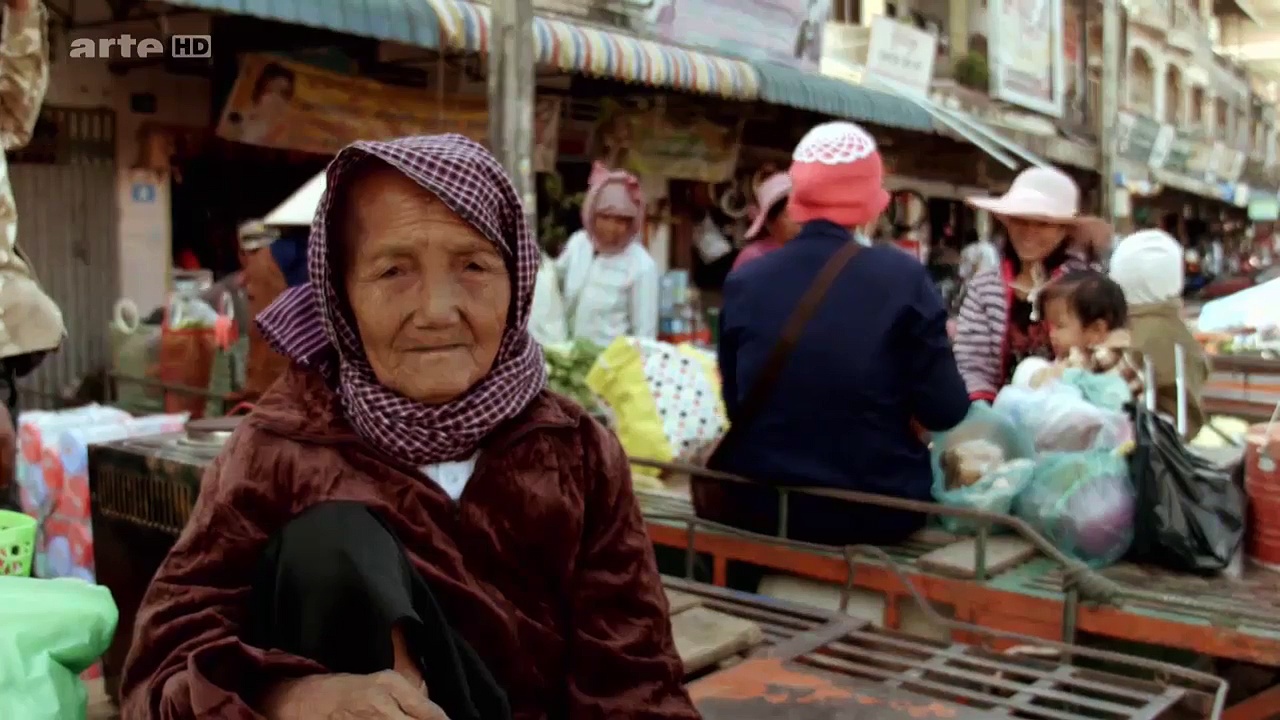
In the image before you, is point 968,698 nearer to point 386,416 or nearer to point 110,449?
point 386,416

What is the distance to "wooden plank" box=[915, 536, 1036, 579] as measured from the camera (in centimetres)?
332

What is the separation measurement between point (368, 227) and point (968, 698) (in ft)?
5.67

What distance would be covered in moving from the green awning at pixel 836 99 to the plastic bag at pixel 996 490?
6.90 metres

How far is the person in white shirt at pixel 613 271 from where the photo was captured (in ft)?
21.0

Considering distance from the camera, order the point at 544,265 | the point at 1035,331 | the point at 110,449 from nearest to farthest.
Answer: the point at 110,449
the point at 1035,331
the point at 544,265

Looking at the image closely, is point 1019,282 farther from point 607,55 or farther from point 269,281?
point 607,55

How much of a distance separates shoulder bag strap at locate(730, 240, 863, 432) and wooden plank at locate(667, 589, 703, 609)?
2.18ft

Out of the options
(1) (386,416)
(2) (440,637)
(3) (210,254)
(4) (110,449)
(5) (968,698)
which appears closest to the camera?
(2) (440,637)

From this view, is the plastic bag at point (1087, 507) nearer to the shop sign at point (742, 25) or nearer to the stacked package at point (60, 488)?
the stacked package at point (60, 488)

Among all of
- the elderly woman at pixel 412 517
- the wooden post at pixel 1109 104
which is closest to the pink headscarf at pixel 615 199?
the elderly woman at pixel 412 517

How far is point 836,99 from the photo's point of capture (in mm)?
11094

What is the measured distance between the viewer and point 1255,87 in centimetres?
4100

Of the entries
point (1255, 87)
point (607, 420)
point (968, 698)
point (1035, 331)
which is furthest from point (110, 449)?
Answer: point (1255, 87)

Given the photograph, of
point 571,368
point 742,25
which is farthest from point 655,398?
point 742,25
